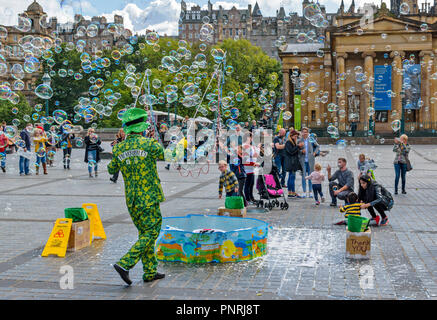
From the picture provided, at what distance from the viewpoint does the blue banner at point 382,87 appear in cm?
5088

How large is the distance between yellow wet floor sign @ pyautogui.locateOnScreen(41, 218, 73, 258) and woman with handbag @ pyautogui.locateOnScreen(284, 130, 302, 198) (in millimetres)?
7567

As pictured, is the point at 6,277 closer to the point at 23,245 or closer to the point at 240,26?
the point at 23,245

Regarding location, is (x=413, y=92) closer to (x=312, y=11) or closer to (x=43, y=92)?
(x=312, y=11)

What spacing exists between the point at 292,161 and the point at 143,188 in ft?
28.0

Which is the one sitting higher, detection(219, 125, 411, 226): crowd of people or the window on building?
the window on building

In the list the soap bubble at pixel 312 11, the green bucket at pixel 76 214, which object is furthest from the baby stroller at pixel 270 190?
the soap bubble at pixel 312 11

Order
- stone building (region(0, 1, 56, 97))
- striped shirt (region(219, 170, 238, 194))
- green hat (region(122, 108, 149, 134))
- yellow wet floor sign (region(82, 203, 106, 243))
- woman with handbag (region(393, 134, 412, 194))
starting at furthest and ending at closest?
stone building (region(0, 1, 56, 97)), woman with handbag (region(393, 134, 412, 194)), striped shirt (region(219, 170, 238, 194)), yellow wet floor sign (region(82, 203, 106, 243)), green hat (region(122, 108, 149, 134))

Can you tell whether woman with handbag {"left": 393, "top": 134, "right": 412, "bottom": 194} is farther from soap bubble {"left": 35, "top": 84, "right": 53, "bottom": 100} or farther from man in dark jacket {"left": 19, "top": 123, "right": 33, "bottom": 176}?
man in dark jacket {"left": 19, "top": 123, "right": 33, "bottom": 176}

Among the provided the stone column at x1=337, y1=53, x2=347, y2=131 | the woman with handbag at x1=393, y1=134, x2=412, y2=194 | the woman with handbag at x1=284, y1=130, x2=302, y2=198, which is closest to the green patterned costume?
the woman with handbag at x1=284, y1=130, x2=302, y2=198

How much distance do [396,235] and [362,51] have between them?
4591 cm

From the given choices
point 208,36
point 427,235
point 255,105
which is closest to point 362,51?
point 255,105

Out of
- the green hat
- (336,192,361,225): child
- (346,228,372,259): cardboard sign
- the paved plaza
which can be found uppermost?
the green hat

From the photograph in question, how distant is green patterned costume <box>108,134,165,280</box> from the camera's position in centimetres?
620

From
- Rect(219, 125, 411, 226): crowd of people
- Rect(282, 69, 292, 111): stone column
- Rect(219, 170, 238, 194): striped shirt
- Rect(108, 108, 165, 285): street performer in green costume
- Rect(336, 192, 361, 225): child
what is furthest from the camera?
Rect(282, 69, 292, 111): stone column
